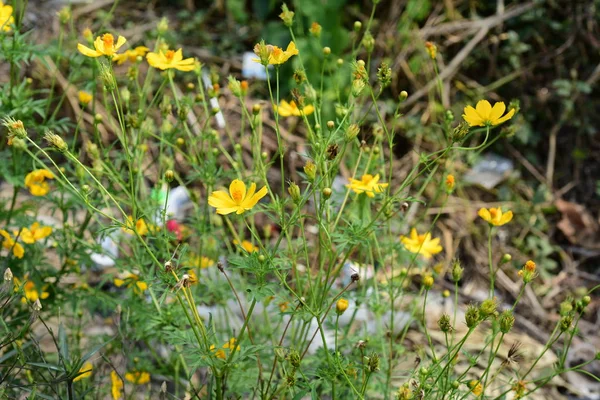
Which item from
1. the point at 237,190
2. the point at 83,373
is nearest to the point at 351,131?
the point at 237,190

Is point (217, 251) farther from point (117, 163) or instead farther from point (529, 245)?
point (529, 245)

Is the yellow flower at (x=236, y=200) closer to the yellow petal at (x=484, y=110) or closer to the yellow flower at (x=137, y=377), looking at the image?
the yellow petal at (x=484, y=110)

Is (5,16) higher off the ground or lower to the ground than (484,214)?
higher

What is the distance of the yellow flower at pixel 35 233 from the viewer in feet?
5.08

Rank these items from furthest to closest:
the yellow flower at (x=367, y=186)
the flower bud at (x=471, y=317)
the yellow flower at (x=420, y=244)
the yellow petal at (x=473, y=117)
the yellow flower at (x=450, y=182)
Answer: the yellow flower at (x=420, y=244) < the yellow flower at (x=450, y=182) < the yellow flower at (x=367, y=186) < the yellow petal at (x=473, y=117) < the flower bud at (x=471, y=317)

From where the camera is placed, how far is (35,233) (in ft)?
5.12

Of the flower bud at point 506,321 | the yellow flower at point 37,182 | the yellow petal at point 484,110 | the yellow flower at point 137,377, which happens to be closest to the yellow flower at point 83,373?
the yellow flower at point 137,377

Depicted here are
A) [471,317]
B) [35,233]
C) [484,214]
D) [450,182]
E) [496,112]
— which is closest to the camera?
[471,317]

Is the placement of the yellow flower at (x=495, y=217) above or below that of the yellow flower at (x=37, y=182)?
above

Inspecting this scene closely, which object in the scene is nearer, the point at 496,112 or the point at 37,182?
the point at 496,112

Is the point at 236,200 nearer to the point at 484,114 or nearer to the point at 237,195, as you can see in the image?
the point at 237,195

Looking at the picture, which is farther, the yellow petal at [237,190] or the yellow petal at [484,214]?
the yellow petal at [484,214]

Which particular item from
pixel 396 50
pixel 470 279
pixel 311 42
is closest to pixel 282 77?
pixel 311 42

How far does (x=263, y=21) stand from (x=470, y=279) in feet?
4.80
